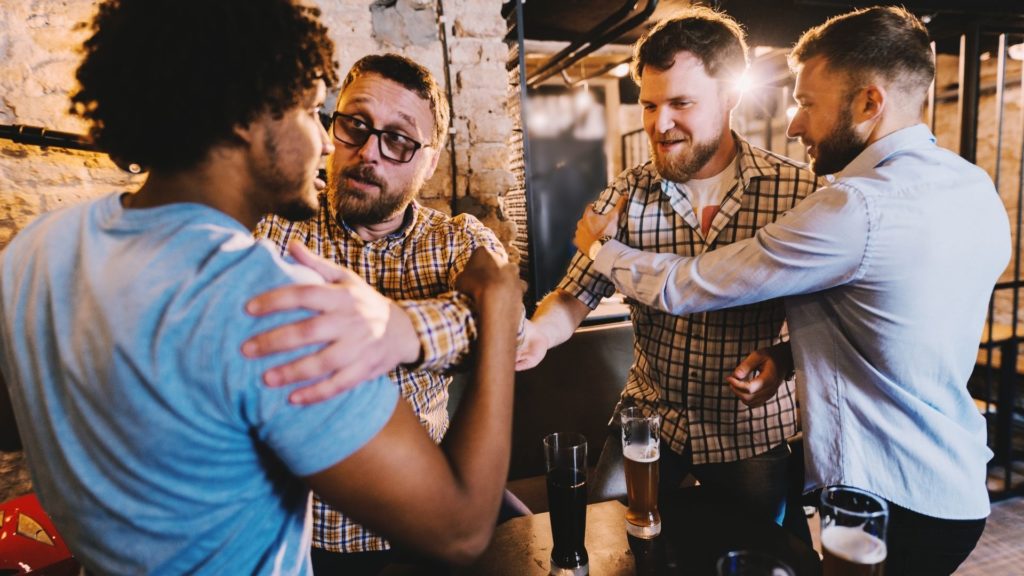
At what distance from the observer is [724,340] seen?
1.85m

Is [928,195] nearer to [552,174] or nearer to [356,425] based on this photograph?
[356,425]

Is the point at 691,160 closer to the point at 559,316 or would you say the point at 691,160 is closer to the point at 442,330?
the point at 559,316

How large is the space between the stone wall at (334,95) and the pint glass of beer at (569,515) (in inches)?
60.7

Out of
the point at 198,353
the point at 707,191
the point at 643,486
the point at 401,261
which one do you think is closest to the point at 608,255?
the point at 707,191

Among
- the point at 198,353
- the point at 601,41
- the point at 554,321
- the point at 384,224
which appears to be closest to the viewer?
the point at 198,353

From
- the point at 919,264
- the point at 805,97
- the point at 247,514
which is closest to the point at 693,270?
the point at 919,264

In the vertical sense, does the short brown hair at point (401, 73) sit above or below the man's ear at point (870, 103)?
above

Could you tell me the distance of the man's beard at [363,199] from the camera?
5.72ft

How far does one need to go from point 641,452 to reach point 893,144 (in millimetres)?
1073

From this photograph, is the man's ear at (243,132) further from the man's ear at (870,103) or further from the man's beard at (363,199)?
the man's ear at (870,103)

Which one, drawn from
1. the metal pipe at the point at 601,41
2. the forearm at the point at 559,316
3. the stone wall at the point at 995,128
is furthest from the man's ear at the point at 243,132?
the stone wall at the point at 995,128

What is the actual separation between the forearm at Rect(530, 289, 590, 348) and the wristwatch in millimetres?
229

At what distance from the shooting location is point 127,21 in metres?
0.80

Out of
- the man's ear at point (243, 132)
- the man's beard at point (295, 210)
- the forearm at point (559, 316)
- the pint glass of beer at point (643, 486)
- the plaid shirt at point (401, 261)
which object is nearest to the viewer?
the man's ear at point (243, 132)
